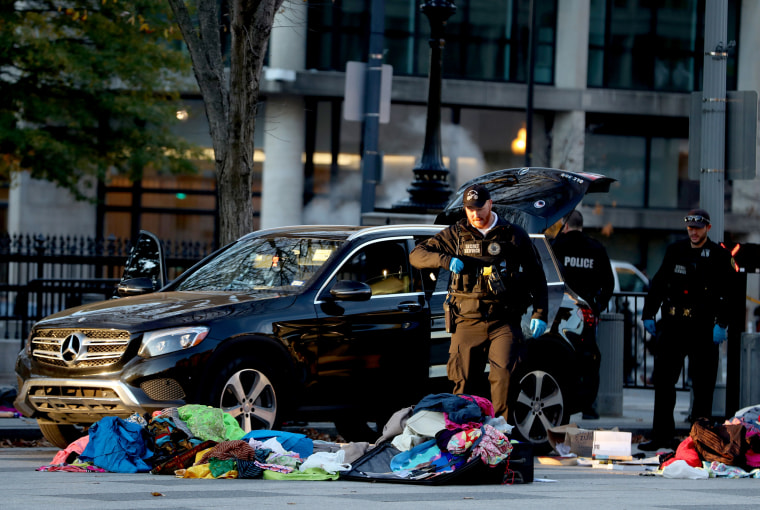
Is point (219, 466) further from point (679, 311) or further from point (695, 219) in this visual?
point (695, 219)

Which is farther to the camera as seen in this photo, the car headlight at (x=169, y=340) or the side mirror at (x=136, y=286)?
the side mirror at (x=136, y=286)

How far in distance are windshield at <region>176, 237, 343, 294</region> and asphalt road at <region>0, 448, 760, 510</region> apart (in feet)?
6.61

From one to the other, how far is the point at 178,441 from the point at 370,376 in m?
1.78

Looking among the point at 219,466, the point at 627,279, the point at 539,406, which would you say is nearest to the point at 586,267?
the point at 539,406

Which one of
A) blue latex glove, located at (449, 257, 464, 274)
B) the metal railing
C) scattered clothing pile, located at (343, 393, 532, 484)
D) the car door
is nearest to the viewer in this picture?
scattered clothing pile, located at (343, 393, 532, 484)

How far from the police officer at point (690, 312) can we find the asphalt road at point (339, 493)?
219cm

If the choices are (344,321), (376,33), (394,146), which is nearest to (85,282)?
(376,33)

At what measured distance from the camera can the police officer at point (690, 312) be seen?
10.2 m

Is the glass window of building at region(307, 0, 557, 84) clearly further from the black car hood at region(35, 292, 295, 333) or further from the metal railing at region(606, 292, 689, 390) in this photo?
the black car hood at region(35, 292, 295, 333)

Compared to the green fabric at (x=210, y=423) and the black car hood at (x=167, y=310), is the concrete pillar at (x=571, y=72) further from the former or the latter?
the green fabric at (x=210, y=423)

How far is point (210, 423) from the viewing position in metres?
7.93

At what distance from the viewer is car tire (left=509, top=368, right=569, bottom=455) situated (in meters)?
9.74

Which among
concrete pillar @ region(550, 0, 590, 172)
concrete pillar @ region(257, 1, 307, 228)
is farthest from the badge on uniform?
concrete pillar @ region(550, 0, 590, 172)

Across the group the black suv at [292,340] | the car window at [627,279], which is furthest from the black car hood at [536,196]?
the car window at [627,279]
